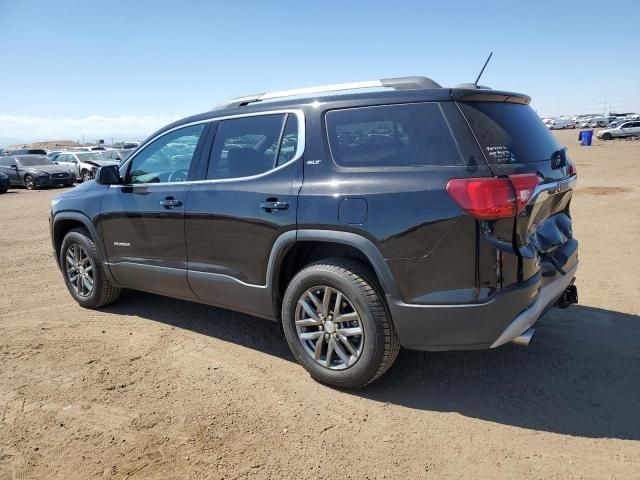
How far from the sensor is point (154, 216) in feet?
14.2

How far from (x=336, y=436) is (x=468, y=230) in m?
1.38

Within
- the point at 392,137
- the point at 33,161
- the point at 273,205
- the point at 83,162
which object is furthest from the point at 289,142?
the point at 83,162

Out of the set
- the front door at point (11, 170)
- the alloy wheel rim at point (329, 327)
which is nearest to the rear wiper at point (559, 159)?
the alloy wheel rim at point (329, 327)

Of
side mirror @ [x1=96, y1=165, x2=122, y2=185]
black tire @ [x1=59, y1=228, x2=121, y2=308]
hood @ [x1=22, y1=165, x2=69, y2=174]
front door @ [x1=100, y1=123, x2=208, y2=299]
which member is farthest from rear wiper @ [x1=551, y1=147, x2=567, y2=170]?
hood @ [x1=22, y1=165, x2=69, y2=174]

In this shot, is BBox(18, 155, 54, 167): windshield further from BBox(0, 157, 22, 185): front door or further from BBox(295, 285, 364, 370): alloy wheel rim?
BBox(295, 285, 364, 370): alloy wheel rim

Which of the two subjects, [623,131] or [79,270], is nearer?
[79,270]

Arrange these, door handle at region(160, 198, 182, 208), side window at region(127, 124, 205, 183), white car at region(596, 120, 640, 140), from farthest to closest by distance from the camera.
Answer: white car at region(596, 120, 640, 140) < side window at region(127, 124, 205, 183) < door handle at region(160, 198, 182, 208)

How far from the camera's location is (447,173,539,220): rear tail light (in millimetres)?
2771

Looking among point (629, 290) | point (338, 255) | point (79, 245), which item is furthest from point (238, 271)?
point (629, 290)

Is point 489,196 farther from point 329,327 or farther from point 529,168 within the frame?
point 329,327

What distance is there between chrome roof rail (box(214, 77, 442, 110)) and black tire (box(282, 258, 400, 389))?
3.86 ft

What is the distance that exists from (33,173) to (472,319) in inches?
904

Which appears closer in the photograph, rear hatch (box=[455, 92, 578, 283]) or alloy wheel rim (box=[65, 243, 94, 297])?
rear hatch (box=[455, 92, 578, 283])

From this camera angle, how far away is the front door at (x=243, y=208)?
3.53 metres
